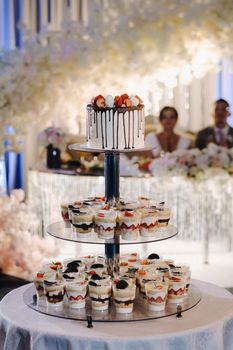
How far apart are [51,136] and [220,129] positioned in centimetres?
150

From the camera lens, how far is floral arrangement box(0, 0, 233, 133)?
607 centimetres

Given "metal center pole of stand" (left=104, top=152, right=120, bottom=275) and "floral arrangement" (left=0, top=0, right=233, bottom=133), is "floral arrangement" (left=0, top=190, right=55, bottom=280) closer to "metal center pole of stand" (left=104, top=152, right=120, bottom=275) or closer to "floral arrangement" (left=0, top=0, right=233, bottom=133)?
"floral arrangement" (left=0, top=0, right=233, bottom=133)

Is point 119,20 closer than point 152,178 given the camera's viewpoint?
Yes

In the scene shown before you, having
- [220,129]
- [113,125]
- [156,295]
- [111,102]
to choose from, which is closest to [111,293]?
[156,295]

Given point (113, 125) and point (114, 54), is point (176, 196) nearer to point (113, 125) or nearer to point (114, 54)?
point (114, 54)

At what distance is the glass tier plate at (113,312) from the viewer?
3.51 m

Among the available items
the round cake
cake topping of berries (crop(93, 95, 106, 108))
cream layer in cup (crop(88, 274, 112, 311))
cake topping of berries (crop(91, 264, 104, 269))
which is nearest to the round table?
cream layer in cup (crop(88, 274, 112, 311))

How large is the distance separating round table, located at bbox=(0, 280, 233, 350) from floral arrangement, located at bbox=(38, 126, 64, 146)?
3409 mm

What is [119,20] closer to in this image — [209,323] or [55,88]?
[55,88]

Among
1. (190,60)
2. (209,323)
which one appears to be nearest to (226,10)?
(190,60)

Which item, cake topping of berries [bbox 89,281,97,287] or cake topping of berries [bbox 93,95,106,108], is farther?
cake topping of berries [bbox 93,95,106,108]

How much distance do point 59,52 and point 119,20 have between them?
51 centimetres

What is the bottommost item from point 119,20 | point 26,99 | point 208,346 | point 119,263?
point 208,346

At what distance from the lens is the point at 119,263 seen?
3.92 m
